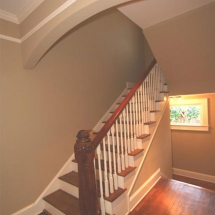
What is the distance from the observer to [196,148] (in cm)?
378

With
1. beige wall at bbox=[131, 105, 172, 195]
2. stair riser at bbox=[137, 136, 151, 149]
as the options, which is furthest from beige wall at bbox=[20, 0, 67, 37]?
beige wall at bbox=[131, 105, 172, 195]

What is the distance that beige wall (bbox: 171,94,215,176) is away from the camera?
11.7 feet

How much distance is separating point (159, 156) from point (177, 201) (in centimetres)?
84

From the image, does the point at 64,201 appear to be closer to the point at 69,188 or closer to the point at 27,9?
the point at 69,188

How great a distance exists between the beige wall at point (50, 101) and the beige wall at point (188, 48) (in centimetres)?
107

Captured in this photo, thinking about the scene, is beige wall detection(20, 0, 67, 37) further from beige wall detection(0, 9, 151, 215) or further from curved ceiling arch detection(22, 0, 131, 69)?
beige wall detection(0, 9, 151, 215)

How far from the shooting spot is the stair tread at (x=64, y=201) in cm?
176

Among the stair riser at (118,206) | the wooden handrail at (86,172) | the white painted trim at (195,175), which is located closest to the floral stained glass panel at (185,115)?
the white painted trim at (195,175)

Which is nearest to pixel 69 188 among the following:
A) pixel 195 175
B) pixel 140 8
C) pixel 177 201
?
pixel 177 201

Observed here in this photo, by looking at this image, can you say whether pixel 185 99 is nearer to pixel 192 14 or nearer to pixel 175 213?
pixel 192 14

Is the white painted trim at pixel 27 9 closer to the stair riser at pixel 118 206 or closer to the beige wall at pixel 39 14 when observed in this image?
the beige wall at pixel 39 14

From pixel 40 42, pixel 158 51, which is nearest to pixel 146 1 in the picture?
pixel 158 51

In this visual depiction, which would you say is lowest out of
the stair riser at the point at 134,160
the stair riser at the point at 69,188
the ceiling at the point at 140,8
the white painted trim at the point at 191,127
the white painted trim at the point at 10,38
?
the stair riser at the point at 69,188

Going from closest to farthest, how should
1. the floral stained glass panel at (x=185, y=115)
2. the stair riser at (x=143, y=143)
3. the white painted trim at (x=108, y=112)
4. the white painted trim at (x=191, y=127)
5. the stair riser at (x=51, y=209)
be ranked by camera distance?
the stair riser at (x=51, y=209), the stair riser at (x=143, y=143), the white painted trim at (x=108, y=112), the white painted trim at (x=191, y=127), the floral stained glass panel at (x=185, y=115)
